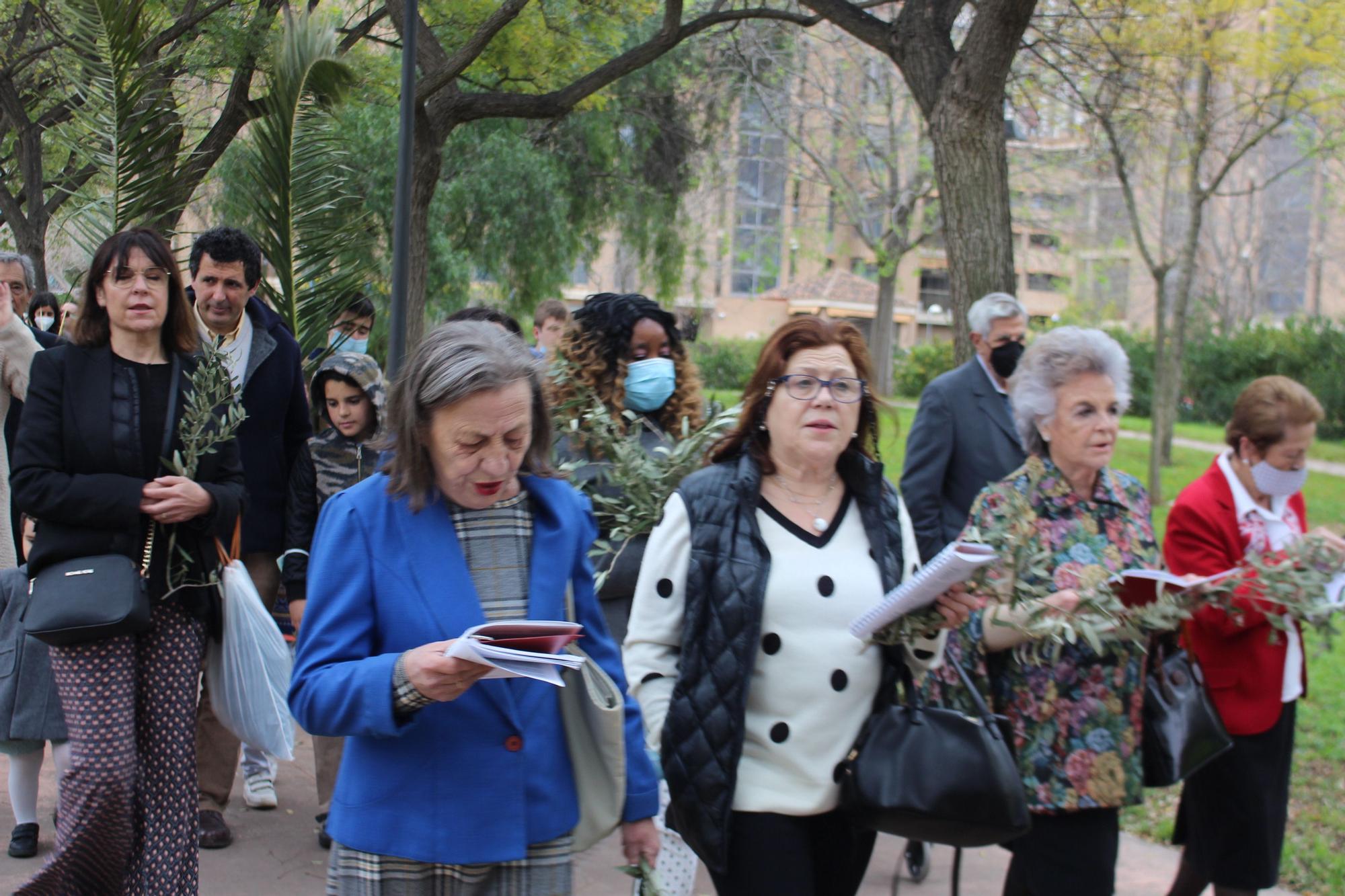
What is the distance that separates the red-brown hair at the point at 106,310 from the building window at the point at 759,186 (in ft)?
61.4

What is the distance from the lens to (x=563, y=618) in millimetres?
2666

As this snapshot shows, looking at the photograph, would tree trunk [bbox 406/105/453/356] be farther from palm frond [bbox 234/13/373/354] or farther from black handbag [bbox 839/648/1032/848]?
black handbag [bbox 839/648/1032/848]

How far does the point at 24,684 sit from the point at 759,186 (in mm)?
36270

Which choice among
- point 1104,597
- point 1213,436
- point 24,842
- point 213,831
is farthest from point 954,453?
point 1213,436

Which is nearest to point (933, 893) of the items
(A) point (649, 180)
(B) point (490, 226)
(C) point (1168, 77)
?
(C) point (1168, 77)

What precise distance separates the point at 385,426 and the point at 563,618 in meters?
0.55

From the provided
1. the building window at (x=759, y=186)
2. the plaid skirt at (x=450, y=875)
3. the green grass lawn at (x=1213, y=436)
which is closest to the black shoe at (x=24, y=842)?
the plaid skirt at (x=450, y=875)

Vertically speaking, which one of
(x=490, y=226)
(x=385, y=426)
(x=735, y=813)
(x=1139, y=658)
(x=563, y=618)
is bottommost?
(x=735, y=813)

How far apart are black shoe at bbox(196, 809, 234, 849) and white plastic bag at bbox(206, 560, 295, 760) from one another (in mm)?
1203

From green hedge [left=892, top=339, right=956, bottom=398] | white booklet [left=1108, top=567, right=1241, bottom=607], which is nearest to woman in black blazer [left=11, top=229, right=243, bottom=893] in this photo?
white booklet [left=1108, top=567, right=1241, bottom=607]

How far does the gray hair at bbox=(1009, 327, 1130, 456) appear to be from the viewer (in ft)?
11.9

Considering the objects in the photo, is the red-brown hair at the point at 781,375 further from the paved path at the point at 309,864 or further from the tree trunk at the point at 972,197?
the tree trunk at the point at 972,197

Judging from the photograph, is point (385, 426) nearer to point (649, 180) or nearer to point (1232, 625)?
point (1232, 625)

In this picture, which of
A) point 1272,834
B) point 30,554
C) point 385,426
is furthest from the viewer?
point 1272,834
